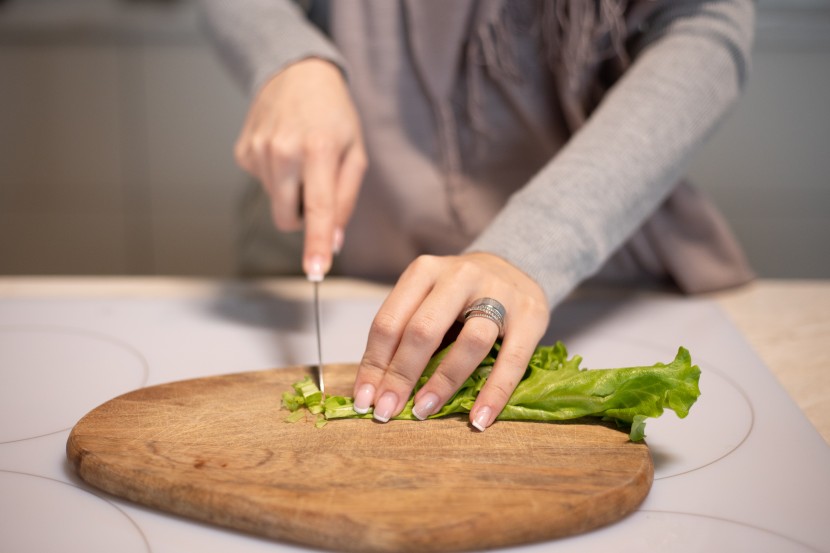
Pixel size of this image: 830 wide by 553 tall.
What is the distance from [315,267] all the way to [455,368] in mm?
224

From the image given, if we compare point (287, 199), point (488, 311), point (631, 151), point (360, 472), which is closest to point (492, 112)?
point (631, 151)

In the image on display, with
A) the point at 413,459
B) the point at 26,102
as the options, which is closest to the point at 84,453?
the point at 413,459

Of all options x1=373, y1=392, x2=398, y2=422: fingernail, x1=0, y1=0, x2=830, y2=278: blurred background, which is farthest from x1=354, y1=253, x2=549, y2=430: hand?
x1=0, y1=0, x2=830, y2=278: blurred background

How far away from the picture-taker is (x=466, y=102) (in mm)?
1230

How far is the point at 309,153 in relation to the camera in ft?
3.12

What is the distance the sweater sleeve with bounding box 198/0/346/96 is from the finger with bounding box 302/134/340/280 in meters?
0.18

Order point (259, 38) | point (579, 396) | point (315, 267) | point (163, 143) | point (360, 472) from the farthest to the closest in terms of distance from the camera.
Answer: point (163, 143)
point (259, 38)
point (315, 267)
point (579, 396)
point (360, 472)

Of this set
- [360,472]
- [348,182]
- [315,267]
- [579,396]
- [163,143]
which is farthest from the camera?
[163,143]

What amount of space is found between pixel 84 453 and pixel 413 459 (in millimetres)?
266

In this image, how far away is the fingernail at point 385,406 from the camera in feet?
2.43

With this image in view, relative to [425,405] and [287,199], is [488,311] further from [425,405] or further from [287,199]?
[287,199]

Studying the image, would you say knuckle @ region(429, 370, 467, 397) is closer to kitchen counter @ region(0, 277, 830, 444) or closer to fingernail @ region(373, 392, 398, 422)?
fingernail @ region(373, 392, 398, 422)

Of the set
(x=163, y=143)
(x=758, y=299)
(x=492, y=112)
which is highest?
(x=492, y=112)

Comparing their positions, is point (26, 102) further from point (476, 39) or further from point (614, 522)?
point (614, 522)
